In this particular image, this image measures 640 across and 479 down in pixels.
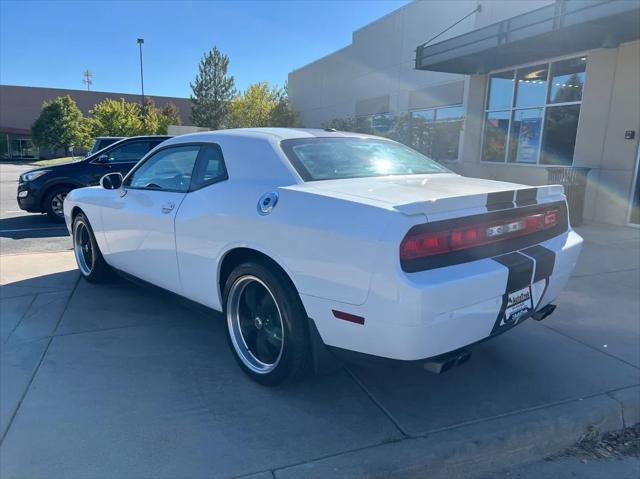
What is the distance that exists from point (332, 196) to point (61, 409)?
6.62ft

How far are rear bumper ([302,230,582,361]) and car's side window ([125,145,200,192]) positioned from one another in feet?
5.66

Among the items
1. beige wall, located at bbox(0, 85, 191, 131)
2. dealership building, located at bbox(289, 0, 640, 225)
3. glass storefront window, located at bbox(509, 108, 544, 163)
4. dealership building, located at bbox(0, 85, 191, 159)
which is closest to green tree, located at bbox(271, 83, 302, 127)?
dealership building, located at bbox(289, 0, 640, 225)

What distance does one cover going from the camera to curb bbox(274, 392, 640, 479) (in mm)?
2320

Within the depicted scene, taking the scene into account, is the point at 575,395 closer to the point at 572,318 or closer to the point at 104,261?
the point at 572,318

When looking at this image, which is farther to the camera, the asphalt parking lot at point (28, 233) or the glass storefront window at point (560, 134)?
the glass storefront window at point (560, 134)

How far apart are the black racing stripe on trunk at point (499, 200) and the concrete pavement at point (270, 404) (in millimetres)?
1215

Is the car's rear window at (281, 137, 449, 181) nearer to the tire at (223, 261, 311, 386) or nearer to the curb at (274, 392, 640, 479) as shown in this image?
the tire at (223, 261, 311, 386)

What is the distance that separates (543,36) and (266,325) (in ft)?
32.3

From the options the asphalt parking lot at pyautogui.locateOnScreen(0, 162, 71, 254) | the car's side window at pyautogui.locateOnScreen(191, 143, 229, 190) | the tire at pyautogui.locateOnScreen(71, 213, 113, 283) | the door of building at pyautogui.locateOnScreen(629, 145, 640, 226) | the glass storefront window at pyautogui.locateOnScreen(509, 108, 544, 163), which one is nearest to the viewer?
the car's side window at pyautogui.locateOnScreen(191, 143, 229, 190)

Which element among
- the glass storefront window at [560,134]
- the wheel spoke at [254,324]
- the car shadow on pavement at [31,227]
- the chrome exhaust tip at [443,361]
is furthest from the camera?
the glass storefront window at [560,134]

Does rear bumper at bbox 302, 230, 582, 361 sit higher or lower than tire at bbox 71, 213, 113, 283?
higher

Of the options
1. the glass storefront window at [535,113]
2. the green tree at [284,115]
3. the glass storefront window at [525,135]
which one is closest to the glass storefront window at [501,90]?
the glass storefront window at [535,113]

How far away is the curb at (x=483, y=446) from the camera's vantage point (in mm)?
2320

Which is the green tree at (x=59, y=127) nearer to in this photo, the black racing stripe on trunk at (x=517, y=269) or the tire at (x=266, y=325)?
the tire at (x=266, y=325)
